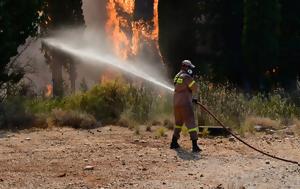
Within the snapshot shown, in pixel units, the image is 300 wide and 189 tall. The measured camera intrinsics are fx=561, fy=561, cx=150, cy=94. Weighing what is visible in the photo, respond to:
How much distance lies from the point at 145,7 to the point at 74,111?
14600mm

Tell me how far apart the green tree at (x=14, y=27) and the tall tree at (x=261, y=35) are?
26.5 ft

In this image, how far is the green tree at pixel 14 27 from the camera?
14.2 metres

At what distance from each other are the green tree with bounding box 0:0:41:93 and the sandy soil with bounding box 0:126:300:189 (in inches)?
123

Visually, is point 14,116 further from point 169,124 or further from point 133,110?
point 169,124

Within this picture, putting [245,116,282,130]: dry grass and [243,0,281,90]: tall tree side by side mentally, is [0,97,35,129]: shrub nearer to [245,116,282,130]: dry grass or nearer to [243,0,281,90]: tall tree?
[245,116,282,130]: dry grass

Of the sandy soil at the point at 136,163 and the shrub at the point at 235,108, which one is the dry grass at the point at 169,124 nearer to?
the shrub at the point at 235,108

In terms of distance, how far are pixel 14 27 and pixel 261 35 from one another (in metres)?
9.24

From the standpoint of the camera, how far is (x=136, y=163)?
9.13 m

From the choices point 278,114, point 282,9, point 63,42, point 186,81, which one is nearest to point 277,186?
point 186,81

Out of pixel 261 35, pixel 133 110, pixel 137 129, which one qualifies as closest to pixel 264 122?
pixel 137 129

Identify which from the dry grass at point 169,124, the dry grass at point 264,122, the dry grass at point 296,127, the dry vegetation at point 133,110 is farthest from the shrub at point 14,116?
the dry grass at point 296,127

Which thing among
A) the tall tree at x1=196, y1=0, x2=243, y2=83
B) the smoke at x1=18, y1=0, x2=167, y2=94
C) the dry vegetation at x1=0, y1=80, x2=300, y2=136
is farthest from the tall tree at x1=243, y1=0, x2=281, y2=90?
the smoke at x1=18, y1=0, x2=167, y2=94

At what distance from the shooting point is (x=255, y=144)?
11055 millimetres

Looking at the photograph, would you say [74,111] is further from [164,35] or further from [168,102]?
[164,35]
